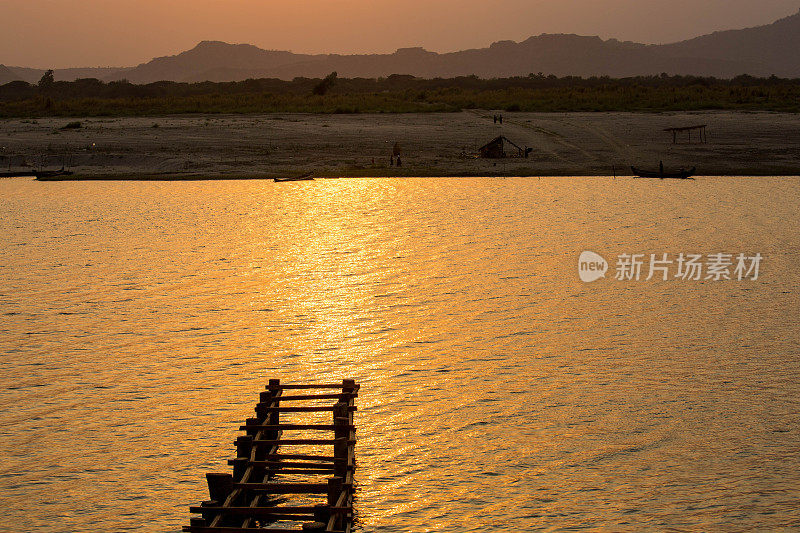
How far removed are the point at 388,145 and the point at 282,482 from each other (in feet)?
141

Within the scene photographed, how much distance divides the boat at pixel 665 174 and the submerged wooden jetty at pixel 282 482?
1437 inches

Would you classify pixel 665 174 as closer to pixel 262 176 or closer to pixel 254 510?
pixel 262 176

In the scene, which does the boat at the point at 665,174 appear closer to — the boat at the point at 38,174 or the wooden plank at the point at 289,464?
the boat at the point at 38,174

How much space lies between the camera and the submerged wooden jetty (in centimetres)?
860

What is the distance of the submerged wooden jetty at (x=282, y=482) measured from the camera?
28.2ft

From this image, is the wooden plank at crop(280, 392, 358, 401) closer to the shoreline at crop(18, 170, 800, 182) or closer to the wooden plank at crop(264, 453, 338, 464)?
the wooden plank at crop(264, 453, 338, 464)

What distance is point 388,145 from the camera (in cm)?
5244

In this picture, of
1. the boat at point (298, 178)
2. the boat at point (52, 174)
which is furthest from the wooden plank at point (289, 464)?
the boat at point (52, 174)

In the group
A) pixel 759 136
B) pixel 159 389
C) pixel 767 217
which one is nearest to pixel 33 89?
pixel 759 136

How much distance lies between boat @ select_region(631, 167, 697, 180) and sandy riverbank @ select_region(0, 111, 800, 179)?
4.21 feet

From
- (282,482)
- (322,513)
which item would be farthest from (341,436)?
(322,513)

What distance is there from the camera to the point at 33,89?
403ft

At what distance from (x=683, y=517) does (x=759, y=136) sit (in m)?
48.2

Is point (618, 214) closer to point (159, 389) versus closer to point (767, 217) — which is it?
point (767, 217)
